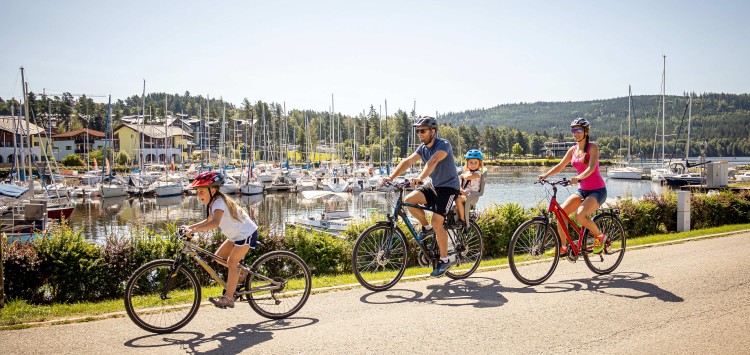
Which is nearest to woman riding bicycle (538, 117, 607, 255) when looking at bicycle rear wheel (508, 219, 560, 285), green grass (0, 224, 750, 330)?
bicycle rear wheel (508, 219, 560, 285)

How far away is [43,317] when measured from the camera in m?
6.59

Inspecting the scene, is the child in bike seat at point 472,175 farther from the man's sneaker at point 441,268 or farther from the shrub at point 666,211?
the shrub at point 666,211

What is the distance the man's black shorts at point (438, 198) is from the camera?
303 inches

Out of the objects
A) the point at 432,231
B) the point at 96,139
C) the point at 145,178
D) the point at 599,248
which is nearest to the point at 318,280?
the point at 432,231

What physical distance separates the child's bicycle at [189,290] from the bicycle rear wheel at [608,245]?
4974 millimetres

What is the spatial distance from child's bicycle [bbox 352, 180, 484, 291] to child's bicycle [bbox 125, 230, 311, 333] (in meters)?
0.98

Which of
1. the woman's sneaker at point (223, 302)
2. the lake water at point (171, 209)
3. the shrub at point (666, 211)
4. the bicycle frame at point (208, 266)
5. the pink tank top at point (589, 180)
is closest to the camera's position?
the bicycle frame at point (208, 266)

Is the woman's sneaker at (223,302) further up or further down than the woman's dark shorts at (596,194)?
further down

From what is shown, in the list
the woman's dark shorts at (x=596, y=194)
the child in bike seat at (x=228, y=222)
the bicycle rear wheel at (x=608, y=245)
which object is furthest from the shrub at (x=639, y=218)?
the child in bike seat at (x=228, y=222)

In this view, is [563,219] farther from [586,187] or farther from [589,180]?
[589,180]

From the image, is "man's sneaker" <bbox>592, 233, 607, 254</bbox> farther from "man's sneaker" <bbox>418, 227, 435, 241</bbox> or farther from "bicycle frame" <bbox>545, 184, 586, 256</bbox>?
"man's sneaker" <bbox>418, 227, 435, 241</bbox>

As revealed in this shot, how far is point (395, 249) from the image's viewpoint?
7.63m

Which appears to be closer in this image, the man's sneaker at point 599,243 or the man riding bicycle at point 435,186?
the man riding bicycle at point 435,186

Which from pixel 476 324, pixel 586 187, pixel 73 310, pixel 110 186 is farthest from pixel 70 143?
pixel 476 324
